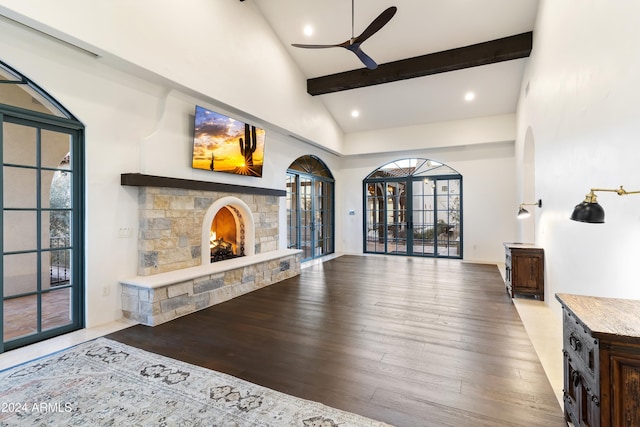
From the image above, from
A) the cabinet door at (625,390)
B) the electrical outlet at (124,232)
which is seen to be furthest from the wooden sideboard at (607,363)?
the electrical outlet at (124,232)

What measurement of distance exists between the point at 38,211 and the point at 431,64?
269 inches

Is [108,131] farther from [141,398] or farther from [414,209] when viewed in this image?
[414,209]

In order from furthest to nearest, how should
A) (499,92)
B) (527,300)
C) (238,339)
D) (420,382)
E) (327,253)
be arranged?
(327,253) → (499,92) → (527,300) → (238,339) → (420,382)

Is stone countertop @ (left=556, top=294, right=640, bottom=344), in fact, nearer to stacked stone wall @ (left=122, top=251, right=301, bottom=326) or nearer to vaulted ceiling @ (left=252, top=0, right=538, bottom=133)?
stacked stone wall @ (left=122, top=251, right=301, bottom=326)

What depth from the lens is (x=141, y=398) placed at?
7.54 ft

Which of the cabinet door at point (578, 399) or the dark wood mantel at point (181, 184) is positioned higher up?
the dark wood mantel at point (181, 184)

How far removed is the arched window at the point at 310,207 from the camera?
7.95 meters

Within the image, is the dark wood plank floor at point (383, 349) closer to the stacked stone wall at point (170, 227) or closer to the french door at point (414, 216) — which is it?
the stacked stone wall at point (170, 227)

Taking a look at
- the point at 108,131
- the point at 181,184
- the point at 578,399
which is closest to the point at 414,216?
the point at 181,184

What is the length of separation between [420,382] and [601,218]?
1.73m

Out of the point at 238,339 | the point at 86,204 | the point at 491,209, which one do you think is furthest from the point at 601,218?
the point at 491,209

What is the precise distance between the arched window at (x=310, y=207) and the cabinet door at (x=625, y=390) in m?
6.65

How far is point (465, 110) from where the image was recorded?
7934 mm

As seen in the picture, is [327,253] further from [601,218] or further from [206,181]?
[601,218]
